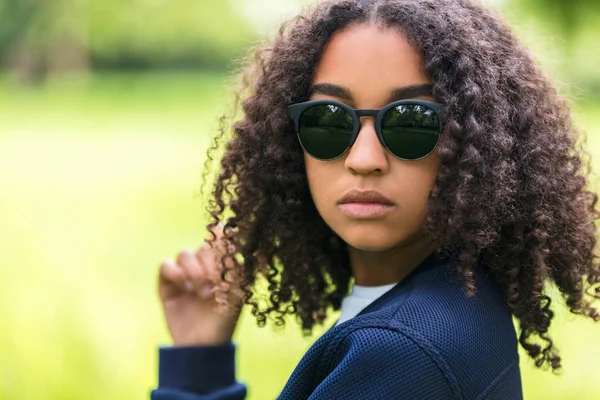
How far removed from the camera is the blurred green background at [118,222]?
4668mm

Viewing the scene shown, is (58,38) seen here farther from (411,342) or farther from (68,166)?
(411,342)

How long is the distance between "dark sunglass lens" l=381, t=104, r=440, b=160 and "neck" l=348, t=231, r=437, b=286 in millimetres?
234

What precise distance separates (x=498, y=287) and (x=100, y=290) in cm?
515

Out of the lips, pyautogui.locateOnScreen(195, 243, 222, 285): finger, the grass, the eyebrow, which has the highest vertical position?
the eyebrow

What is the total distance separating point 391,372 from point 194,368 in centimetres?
101

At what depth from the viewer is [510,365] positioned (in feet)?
6.41

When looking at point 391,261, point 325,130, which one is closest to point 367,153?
point 325,130

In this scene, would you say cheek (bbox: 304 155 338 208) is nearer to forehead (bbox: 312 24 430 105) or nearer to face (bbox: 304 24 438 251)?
face (bbox: 304 24 438 251)

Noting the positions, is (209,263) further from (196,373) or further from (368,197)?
(368,197)

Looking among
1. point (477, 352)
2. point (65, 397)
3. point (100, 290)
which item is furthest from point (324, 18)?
point (100, 290)

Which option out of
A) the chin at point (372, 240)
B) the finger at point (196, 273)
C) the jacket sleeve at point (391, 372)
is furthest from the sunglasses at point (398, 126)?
the finger at point (196, 273)

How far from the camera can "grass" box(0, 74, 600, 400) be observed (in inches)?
189

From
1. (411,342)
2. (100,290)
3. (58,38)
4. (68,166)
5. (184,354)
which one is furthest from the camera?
(58,38)

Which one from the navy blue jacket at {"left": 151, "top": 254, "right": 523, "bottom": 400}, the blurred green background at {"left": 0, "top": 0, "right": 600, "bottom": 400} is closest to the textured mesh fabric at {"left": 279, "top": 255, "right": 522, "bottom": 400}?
→ the navy blue jacket at {"left": 151, "top": 254, "right": 523, "bottom": 400}
